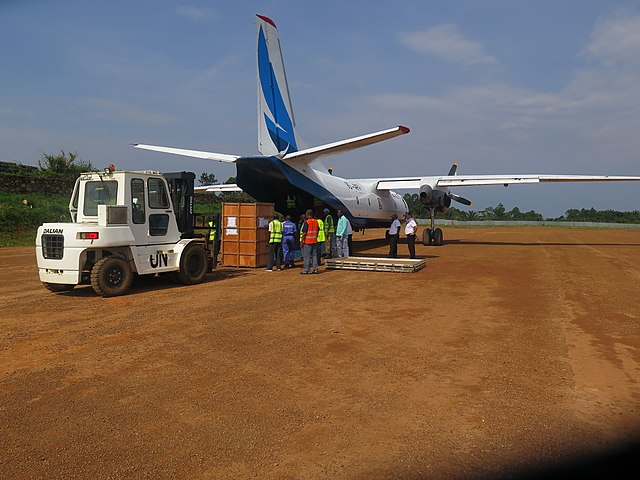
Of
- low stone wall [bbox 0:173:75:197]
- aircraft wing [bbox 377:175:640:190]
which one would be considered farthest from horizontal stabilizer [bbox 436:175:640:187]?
low stone wall [bbox 0:173:75:197]

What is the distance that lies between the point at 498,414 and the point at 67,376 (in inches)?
173

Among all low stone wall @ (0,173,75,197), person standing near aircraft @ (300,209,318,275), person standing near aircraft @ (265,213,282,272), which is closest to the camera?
person standing near aircraft @ (300,209,318,275)

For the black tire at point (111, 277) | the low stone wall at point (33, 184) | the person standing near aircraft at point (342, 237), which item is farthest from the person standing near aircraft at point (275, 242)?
the low stone wall at point (33, 184)

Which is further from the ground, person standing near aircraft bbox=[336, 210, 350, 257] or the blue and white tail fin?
the blue and white tail fin

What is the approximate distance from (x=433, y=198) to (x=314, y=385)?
19.4 meters

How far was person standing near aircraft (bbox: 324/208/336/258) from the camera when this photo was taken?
52.8ft

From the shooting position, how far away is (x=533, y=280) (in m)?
12.1

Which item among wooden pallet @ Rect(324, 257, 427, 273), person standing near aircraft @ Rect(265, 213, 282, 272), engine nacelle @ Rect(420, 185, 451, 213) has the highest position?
engine nacelle @ Rect(420, 185, 451, 213)

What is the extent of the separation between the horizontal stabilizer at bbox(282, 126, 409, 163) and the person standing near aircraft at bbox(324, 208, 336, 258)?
2.13 metres

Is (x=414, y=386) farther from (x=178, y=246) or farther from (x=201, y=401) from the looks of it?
(x=178, y=246)

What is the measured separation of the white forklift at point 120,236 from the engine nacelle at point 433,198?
14.2m

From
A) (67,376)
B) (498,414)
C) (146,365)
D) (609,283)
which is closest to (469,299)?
(609,283)

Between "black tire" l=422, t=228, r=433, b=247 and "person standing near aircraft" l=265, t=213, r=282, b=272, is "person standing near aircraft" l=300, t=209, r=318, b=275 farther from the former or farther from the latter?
"black tire" l=422, t=228, r=433, b=247

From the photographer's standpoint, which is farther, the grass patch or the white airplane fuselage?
the grass patch
